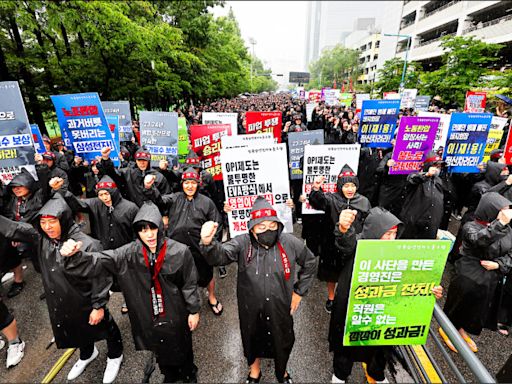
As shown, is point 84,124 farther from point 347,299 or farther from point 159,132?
point 347,299

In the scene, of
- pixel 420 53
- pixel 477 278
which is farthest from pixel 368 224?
pixel 420 53

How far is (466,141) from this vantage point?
18.7ft

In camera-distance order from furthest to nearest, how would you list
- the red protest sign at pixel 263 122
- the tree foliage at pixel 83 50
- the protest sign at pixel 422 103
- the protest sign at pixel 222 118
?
the protest sign at pixel 422 103, the tree foliage at pixel 83 50, the protest sign at pixel 222 118, the red protest sign at pixel 263 122

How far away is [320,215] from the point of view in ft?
17.0

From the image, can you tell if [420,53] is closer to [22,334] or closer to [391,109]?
[391,109]

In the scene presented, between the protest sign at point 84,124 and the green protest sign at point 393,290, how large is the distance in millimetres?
5516

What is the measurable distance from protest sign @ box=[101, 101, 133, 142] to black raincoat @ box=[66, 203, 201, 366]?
668 cm

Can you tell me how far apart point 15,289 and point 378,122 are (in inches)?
332

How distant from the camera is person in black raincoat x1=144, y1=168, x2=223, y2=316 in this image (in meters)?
3.94

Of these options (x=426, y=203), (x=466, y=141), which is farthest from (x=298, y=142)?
(x=466, y=141)

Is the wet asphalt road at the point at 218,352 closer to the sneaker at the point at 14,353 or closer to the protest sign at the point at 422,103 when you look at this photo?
the sneaker at the point at 14,353

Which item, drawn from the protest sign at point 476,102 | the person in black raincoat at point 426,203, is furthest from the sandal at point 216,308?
the protest sign at point 476,102

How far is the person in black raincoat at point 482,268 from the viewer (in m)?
3.11

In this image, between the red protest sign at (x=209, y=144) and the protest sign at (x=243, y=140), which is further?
the red protest sign at (x=209, y=144)
